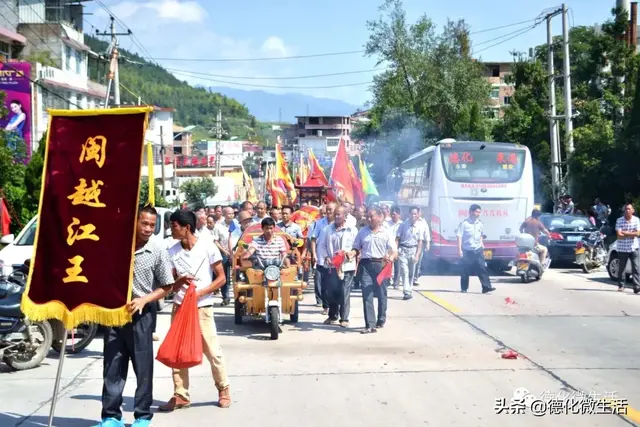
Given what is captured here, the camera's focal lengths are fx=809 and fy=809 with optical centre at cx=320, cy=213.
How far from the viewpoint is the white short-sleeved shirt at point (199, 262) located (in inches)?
294

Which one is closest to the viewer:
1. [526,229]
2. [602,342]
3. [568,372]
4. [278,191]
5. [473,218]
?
[568,372]

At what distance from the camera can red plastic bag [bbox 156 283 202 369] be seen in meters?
6.88

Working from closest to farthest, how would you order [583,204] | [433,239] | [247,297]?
[247,297]
[433,239]
[583,204]

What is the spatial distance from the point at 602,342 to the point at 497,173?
36.9 ft

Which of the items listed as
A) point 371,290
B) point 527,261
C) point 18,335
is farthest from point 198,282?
point 527,261

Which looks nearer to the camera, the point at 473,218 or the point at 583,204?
the point at 473,218

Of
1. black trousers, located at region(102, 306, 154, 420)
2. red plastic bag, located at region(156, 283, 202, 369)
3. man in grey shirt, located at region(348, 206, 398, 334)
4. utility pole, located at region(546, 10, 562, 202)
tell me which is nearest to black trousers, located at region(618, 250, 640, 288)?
man in grey shirt, located at region(348, 206, 398, 334)

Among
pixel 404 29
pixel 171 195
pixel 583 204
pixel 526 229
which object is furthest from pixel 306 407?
pixel 171 195

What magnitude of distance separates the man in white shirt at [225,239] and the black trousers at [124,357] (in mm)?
8585

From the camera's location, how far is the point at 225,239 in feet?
52.4

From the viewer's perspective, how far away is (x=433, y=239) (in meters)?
21.2

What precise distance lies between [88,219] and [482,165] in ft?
54.3

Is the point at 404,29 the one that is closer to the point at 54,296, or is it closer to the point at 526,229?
the point at 526,229

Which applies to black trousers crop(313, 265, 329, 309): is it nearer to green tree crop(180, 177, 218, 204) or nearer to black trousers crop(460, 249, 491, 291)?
black trousers crop(460, 249, 491, 291)
